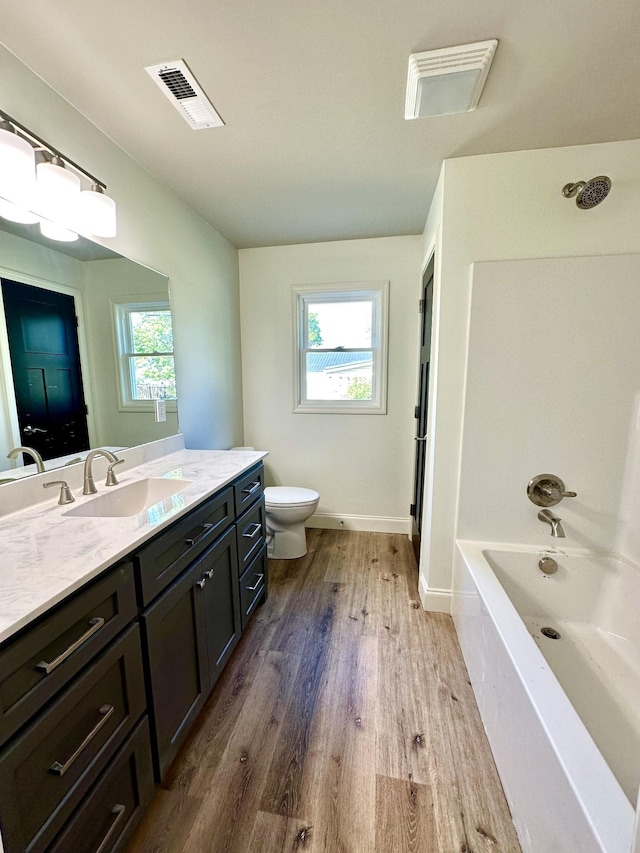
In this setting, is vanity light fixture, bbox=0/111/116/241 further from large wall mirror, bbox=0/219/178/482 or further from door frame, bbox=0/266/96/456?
door frame, bbox=0/266/96/456

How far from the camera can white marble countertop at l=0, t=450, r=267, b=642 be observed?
2.36ft

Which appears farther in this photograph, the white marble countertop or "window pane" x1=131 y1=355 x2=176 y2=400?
"window pane" x1=131 y1=355 x2=176 y2=400

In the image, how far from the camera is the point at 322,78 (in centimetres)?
125

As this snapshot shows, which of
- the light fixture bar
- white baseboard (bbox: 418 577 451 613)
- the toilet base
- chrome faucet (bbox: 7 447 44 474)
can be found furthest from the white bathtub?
the light fixture bar

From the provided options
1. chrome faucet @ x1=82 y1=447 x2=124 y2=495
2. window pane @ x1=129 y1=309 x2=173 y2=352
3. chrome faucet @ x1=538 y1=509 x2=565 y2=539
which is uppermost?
window pane @ x1=129 y1=309 x2=173 y2=352

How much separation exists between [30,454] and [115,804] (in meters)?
1.08

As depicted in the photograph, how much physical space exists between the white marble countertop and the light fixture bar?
1232 millimetres

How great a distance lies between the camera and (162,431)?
1.98m

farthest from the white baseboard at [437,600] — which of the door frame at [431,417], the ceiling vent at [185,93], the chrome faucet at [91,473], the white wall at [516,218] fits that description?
the ceiling vent at [185,93]

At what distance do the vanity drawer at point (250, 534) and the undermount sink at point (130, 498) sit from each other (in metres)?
0.36

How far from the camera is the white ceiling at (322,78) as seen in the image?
3.37 ft

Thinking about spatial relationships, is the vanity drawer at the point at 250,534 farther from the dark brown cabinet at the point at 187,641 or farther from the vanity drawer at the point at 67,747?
the vanity drawer at the point at 67,747

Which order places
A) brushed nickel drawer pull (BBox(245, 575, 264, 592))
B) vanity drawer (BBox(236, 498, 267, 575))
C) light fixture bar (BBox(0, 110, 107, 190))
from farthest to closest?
brushed nickel drawer pull (BBox(245, 575, 264, 592))
vanity drawer (BBox(236, 498, 267, 575))
light fixture bar (BBox(0, 110, 107, 190))

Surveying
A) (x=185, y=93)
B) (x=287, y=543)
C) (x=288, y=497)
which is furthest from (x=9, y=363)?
(x=287, y=543)
